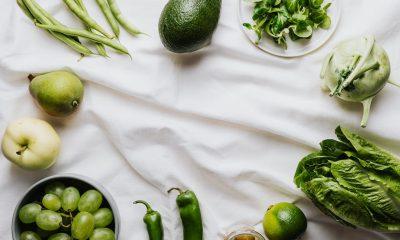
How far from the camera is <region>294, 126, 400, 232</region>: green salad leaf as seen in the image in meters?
1.40

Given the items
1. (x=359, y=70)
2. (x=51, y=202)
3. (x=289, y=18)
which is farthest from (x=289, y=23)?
(x=51, y=202)

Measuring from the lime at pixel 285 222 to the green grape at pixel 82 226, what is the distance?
15.1 inches

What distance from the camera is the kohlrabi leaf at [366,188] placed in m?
1.40

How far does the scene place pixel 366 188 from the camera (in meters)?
1.41

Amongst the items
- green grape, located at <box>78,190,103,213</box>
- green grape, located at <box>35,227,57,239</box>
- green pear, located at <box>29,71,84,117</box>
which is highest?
green pear, located at <box>29,71,84,117</box>

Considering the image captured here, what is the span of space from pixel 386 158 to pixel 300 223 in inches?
9.0

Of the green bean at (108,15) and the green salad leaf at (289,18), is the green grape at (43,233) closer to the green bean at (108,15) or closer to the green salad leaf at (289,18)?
the green bean at (108,15)

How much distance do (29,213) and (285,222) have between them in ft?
1.79

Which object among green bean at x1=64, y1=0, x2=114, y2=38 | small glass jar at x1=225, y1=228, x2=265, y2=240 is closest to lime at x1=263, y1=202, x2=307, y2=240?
small glass jar at x1=225, y1=228, x2=265, y2=240

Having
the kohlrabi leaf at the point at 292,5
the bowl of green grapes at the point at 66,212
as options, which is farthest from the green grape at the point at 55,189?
the kohlrabi leaf at the point at 292,5

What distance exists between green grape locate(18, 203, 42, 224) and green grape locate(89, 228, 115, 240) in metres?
0.13

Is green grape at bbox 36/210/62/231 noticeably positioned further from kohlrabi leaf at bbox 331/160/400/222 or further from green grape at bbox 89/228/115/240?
kohlrabi leaf at bbox 331/160/400/222

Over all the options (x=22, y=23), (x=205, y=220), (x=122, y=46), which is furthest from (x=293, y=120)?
(x=22, y=23)

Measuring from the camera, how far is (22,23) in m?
1.56
